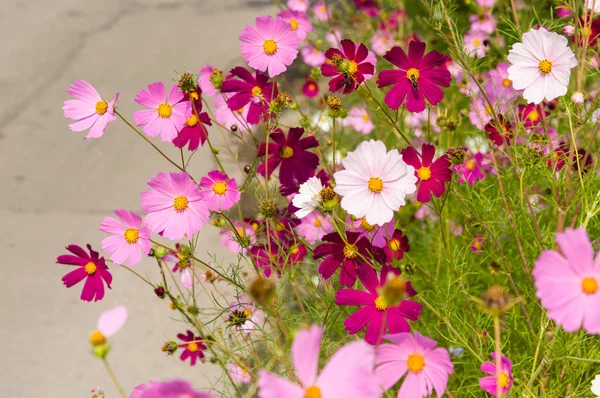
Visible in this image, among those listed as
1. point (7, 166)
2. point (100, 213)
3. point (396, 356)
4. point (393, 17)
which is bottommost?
point (396, 356)

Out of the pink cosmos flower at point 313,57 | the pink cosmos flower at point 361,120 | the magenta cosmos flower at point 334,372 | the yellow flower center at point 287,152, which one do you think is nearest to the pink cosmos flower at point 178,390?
the magenta cosmos flower at point 334,372

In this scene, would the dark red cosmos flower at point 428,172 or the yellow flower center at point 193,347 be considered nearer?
the dark red cosmos flower at point 428,172

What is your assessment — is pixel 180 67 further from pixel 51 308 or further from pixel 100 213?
pixel 51 308

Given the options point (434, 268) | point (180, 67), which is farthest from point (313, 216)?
point (180, 67)

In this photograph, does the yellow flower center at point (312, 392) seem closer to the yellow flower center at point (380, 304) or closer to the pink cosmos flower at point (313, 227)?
the yellow flower center at point (380, 304)

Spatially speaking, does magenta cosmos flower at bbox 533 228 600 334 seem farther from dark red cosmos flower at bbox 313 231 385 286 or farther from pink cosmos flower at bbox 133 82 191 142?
pink cosmos flower at bbox 133 82 191 142

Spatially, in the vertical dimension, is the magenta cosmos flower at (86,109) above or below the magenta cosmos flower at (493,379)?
above
